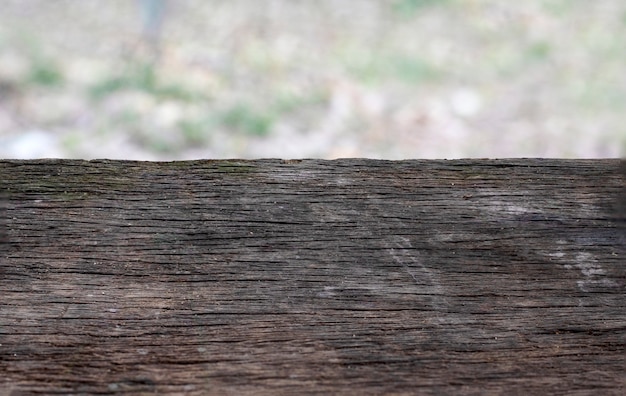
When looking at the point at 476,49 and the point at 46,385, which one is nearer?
the point at 46,385

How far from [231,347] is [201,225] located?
16 cm

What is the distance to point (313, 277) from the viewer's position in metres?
0.67

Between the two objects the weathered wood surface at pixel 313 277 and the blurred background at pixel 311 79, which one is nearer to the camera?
the weathered wood surface at pixel 313 277

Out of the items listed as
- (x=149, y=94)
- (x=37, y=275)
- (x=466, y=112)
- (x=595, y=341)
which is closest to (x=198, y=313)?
(x=37, y=275)

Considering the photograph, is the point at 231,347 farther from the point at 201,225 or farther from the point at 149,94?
the point at 149,94

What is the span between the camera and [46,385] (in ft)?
1.89

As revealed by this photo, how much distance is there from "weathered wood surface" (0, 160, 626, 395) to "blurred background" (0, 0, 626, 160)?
1742mm

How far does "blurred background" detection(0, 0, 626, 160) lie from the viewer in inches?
102

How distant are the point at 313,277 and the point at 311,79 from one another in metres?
2.32

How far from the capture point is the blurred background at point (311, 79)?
8.51 ft

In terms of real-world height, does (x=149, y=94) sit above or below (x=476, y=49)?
below

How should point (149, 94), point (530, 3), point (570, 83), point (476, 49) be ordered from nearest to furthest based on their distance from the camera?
point (149, 94)
point (570, 83)
point (476, 49)
point (530, 3)

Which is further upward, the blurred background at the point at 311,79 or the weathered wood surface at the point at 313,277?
the blurred background at the point at 311,79

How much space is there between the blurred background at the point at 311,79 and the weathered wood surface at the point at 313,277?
5.72ft
